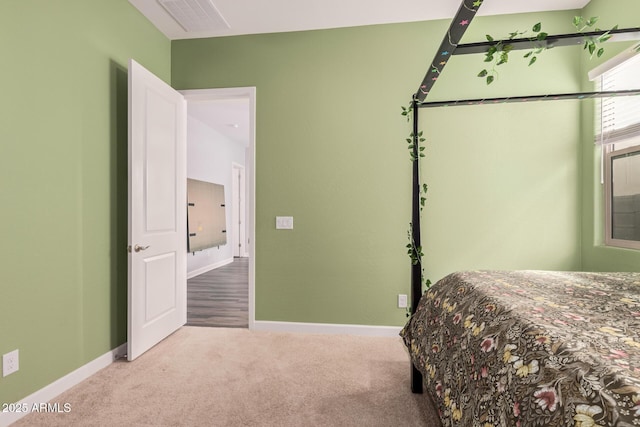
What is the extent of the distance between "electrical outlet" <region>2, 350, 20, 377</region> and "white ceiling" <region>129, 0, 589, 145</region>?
2.50 metres

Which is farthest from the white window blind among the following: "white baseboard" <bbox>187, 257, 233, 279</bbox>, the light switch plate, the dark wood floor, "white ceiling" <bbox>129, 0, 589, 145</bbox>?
"white baseboard" <bbox>187, 257, 233, 279</bbox>

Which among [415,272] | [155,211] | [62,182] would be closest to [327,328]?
[415,272]

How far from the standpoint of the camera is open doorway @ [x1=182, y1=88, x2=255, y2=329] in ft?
10.3

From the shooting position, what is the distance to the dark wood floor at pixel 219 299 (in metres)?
3.40

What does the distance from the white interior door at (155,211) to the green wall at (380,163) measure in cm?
62

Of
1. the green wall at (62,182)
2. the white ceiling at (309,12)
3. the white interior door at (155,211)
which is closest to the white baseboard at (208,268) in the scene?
the white interior door at (155,211)

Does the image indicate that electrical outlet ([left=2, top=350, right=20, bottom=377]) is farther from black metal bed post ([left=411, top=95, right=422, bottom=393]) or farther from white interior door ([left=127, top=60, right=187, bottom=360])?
black metal bed post ([left=411, top=95, right=422, bottom=393])

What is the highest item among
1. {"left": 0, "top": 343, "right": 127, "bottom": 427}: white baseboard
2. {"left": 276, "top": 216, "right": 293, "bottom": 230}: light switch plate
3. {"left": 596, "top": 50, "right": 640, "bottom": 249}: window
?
{"left": 596, "top": 50, "right": 640, "bottom": 249}: window

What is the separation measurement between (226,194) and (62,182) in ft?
17.2

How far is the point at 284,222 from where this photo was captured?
3.08 meters

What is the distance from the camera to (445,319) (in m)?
1.45

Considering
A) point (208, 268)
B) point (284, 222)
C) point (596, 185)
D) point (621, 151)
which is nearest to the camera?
point (621, 151)

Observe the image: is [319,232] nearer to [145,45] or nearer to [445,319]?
[445,319]

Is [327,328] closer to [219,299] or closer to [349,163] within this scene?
[349,163]
